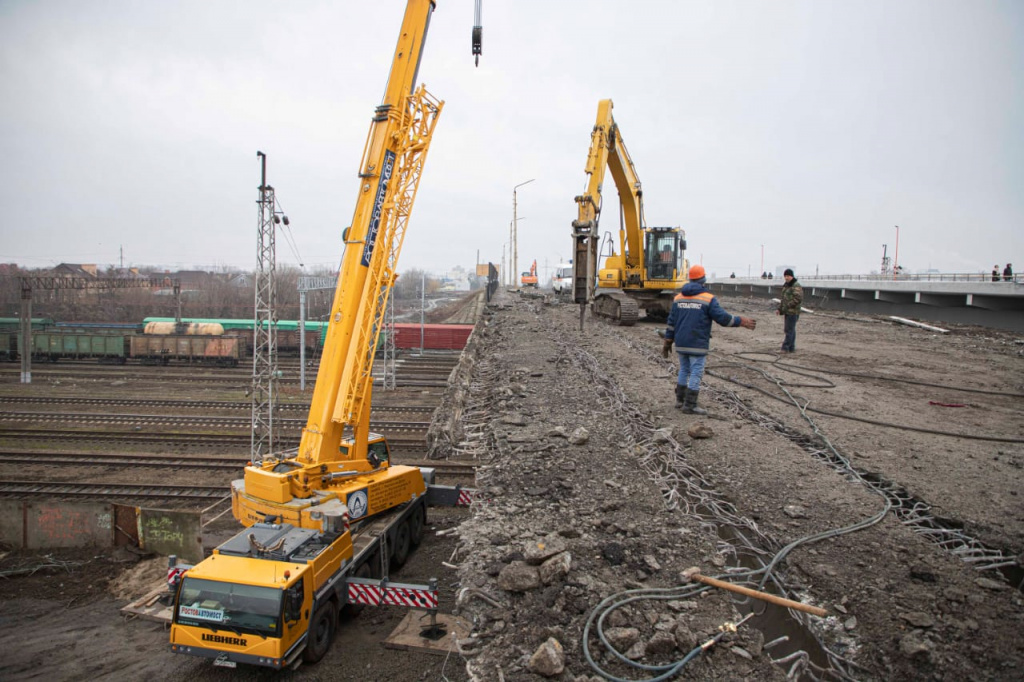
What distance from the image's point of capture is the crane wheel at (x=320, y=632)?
18.0 ft

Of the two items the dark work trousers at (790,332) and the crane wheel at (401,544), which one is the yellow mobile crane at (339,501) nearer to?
Answer: the crane wheel at (401,544)

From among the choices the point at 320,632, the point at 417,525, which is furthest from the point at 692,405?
the point at 320,632

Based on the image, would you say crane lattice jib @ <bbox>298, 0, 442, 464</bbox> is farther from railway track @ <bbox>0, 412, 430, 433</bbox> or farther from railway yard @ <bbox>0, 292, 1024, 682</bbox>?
railway track @ <bbox>0, 412, 430, 433</bbox>

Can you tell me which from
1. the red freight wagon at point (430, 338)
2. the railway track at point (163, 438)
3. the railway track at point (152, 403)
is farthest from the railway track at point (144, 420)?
the red freight wagon at point (430, 338)

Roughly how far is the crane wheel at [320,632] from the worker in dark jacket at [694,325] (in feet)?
17.4

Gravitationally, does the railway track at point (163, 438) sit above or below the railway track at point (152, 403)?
below

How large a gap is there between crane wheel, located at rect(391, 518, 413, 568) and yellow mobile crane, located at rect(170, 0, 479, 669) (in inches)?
1.1

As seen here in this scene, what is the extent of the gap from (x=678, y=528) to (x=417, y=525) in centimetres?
485

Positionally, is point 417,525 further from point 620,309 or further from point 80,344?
point 80,344

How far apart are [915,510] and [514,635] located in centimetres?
382

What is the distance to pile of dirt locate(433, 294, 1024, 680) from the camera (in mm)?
3441

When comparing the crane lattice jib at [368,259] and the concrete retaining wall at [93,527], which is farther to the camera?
the concrete retaining wall at [93,527]

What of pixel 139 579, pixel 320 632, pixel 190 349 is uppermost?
pixel 190 349

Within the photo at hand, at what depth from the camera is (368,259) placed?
7078 mm
